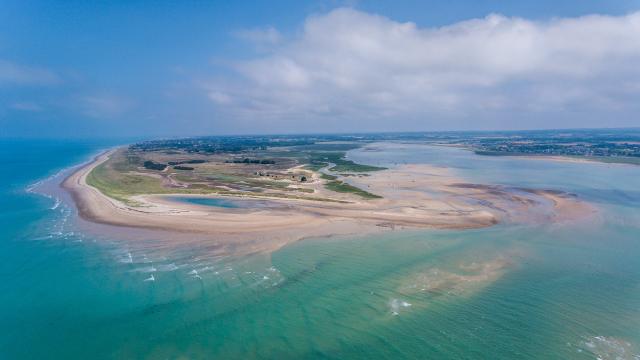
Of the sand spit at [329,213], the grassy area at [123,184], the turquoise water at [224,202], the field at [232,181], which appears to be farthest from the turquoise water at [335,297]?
the field at [232,181]

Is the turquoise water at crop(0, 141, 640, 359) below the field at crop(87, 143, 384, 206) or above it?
below

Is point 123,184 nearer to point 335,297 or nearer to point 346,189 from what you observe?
point 346,189

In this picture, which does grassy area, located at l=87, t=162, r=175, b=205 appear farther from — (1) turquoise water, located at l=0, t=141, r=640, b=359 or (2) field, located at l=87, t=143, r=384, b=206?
(1) turquoise water, located at l=0, t=141, r=640, b=359

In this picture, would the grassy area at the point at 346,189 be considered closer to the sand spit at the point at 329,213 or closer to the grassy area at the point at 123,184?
the sand spit at the point at 329,213

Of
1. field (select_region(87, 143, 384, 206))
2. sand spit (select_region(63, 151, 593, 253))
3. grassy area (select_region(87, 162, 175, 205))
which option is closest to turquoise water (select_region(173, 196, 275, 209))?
sand spit (select_region(63, 151, 593, 253))

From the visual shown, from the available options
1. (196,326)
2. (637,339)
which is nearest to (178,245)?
(196,326)
